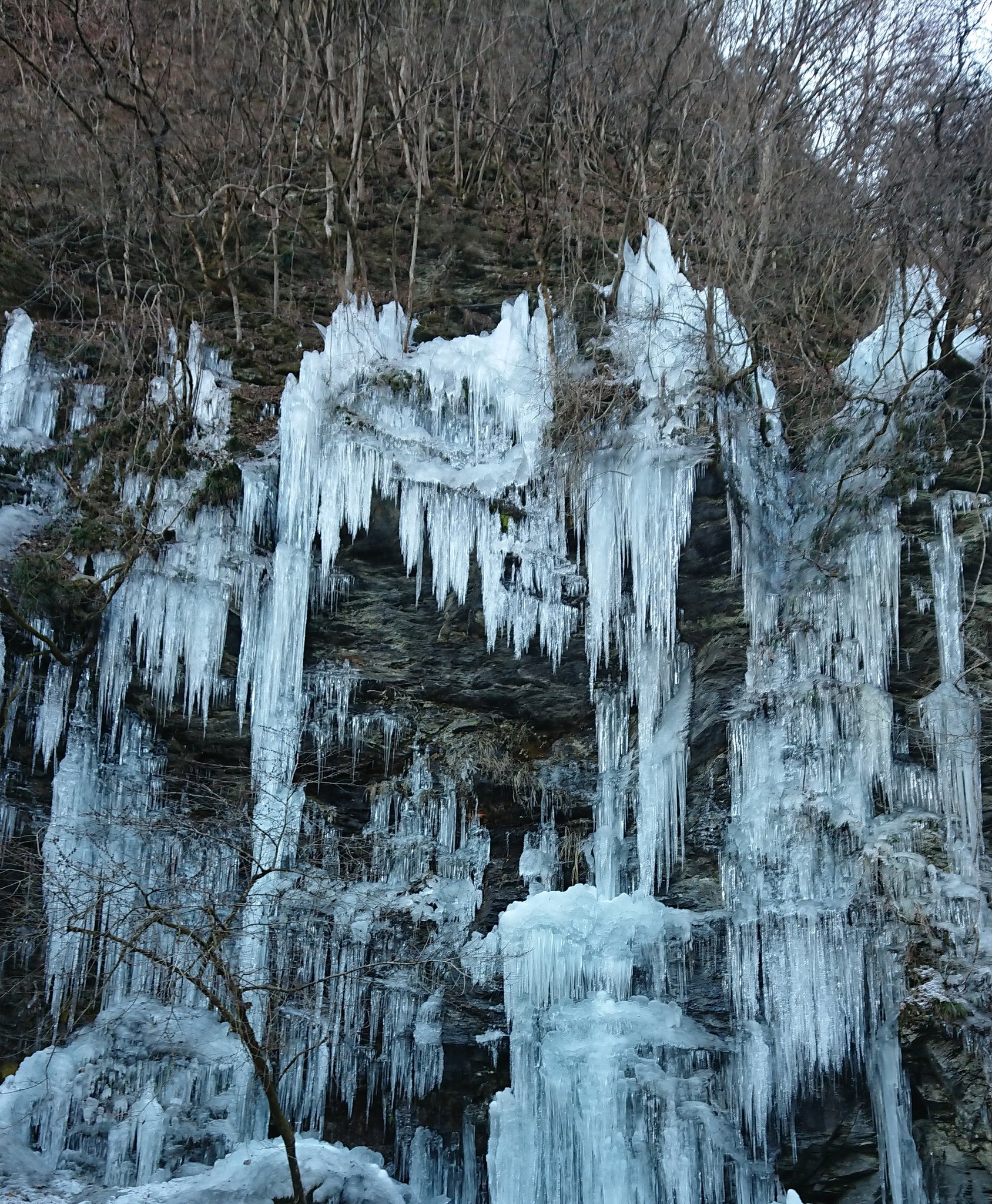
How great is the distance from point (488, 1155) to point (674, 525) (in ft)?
19.9

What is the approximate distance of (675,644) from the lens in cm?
930

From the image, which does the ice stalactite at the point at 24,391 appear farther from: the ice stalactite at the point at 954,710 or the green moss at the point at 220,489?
the ice stalactite at the point at 954,710

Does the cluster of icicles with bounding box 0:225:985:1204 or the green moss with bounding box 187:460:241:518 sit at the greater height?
the green moss with bounding box 187:460:241:518

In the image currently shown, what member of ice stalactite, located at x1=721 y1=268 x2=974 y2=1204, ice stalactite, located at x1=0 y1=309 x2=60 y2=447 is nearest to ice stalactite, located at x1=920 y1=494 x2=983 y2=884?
ice stalactite, located at x1=721 y1=268 x2=974 y2=1204

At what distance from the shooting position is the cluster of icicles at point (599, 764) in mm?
8664

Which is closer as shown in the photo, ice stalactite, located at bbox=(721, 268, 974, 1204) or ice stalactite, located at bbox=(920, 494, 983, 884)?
ice stalactite, located at bbox=(920, 494, 983, 884)

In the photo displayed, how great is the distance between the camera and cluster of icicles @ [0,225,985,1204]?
8664 mm

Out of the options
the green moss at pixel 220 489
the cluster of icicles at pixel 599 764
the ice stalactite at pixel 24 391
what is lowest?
the cluster of icicles at pixel 599 764

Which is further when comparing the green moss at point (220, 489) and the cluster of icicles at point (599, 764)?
the green moss at point (220, 489)

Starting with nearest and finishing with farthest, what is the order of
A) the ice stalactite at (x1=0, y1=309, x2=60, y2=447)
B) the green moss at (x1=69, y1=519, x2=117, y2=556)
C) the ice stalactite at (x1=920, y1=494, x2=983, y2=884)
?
the ice stalactite at (x1=920, y1=494, x2=983, y2=884), the green moss at (x1=69, y1=519, x2=117, y2=556), the ice stalactite at (x1=0, y1=309, x2=60, y2=447)

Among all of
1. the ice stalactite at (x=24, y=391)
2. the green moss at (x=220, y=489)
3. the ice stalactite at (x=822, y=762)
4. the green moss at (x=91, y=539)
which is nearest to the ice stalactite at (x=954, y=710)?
the ice stalactite at (x=822, y=762)

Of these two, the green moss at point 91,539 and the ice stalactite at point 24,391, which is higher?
the ice stalactite at point 24,391

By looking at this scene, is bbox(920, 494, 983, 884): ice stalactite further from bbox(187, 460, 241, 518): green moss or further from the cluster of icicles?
bbox(187, 460, 241, 518): green moss

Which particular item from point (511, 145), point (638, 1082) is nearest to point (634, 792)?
point (638, 1082)
